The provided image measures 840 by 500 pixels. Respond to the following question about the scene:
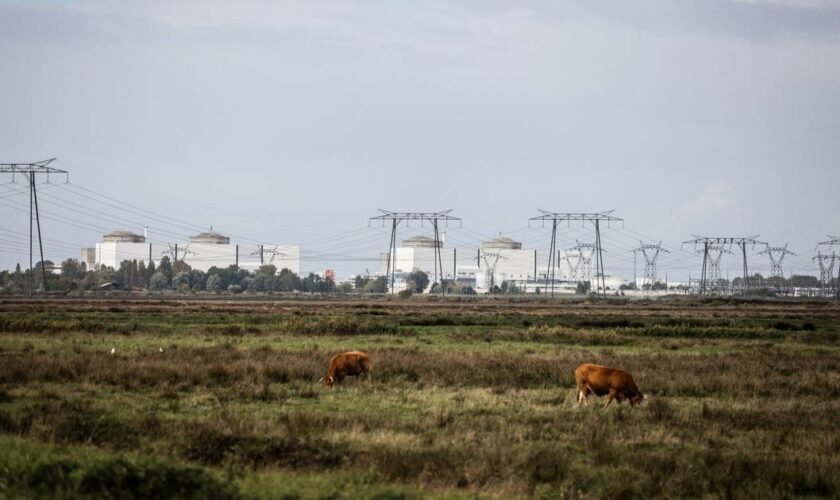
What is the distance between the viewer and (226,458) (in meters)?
16.0

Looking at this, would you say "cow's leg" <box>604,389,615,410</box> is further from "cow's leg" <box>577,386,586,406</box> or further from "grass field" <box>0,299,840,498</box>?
"cow's leg" <box>577,386,586,406</box>

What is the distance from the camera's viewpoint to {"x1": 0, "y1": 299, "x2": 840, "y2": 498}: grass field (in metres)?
14.5

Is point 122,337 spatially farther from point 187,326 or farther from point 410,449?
point 410,449

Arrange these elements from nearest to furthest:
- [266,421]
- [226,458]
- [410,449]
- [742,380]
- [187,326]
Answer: [226,458] → [410,449] → [266,421] → [742,380] → [187,326]

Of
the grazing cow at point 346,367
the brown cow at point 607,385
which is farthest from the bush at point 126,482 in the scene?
the grazing cow at point 346,367

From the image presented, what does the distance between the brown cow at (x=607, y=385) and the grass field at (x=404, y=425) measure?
284 mm

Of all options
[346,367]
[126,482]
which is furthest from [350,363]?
[126,482]

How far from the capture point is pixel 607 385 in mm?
23688

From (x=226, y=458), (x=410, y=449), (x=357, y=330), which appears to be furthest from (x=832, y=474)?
(x=357, y=330)

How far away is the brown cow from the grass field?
28 centimetres

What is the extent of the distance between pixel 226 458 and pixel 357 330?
34.5 meters

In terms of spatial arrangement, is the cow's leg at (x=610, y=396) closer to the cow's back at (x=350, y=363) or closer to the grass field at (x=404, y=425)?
the grass field at (x=404, y=425)

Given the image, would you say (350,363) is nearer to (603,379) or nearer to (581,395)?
(581,395)

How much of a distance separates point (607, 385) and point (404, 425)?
5663mm
